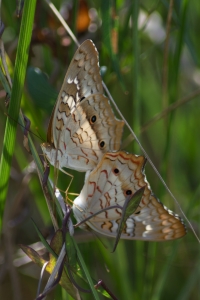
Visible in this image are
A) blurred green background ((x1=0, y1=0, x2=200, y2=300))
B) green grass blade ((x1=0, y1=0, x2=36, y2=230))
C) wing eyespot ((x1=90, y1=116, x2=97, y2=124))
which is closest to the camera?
green grass blade ((x1=0, y1=0, x2=36, y2=230))

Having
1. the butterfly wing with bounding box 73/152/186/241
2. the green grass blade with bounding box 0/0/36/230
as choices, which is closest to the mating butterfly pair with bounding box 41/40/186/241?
the butterfly wing with bounding box 73/152/186/241

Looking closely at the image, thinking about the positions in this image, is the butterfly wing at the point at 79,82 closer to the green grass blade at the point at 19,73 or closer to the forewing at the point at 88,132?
the forewing at the point at 88,132

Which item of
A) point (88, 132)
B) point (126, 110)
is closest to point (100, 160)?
point (88, 132)

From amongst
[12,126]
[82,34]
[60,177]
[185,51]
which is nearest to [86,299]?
[60,177]

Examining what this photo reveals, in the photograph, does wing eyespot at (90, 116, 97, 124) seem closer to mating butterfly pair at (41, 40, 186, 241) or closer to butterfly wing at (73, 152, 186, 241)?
mating butterfly pair at (41, 40, 186, 241)

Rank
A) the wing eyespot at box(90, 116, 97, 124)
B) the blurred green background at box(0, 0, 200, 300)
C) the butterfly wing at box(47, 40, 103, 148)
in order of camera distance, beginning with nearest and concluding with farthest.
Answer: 1. the butterfly wing at box(47, 40, 103, 148)
2. the wing eyespot at box(90, 116, 97, 124)
3. the blurred green background at box(0, 0, 200, 300)

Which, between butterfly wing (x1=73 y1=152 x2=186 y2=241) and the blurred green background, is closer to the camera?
butterfly wing (x1=73 y1=152 x2=186 y2=241)

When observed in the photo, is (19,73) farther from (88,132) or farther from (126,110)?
(126,110)
